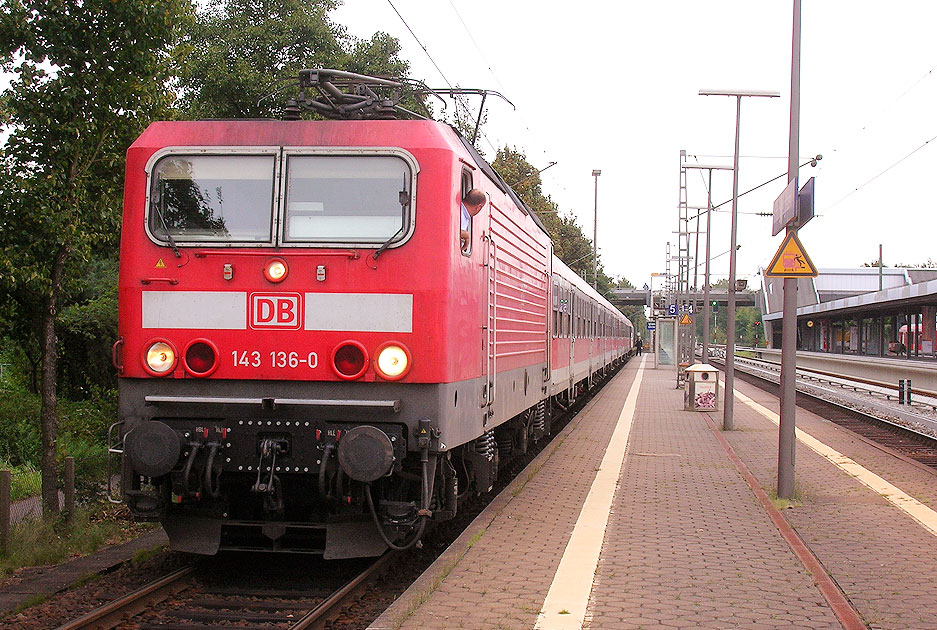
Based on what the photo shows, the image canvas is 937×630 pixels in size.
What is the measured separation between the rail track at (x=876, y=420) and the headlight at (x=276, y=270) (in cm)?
950

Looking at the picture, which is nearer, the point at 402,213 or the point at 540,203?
the point at 402,213

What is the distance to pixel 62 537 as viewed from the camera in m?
8.09

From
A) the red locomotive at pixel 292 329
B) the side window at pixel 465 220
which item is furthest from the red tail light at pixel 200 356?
the side window at pixel 465 220

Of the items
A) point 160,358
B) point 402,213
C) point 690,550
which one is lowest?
point 690,550

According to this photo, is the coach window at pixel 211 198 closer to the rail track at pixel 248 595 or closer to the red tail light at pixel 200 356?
the red tail light at pixel 200 356

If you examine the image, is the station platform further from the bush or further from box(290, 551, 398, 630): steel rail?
the bush

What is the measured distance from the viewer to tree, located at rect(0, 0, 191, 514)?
8344 mm

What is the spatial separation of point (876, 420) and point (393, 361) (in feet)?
51.1

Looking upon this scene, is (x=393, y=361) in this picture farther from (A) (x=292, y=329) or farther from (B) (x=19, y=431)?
(B) (x=19, y=431)

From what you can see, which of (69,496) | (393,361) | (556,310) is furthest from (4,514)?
(556,310)

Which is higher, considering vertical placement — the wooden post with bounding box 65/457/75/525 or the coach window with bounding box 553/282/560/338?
the coach window with bounding box 553/282/560/338

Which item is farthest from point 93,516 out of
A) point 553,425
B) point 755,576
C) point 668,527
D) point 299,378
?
point 553,425

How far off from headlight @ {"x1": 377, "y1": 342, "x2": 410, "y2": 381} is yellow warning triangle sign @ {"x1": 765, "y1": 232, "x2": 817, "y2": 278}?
16.1 ft

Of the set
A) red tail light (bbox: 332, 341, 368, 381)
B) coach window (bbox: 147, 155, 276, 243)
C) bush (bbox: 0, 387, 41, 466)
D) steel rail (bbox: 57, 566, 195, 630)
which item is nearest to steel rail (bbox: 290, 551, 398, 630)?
steel rail (bbox: 57, 566, 195, 630)
